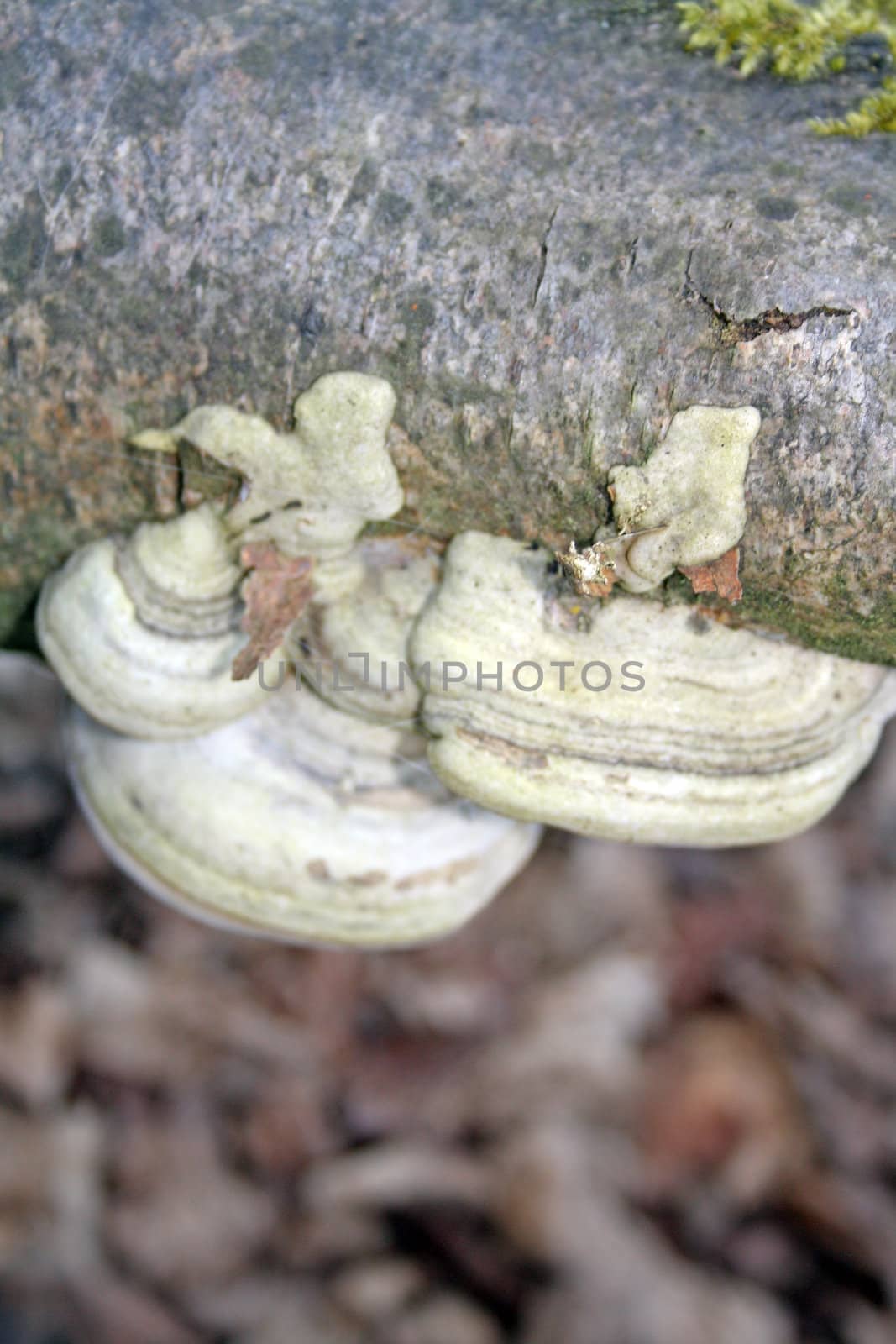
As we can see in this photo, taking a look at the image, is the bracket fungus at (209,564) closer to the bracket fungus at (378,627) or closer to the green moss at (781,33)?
the bracket fungus at (378,627)

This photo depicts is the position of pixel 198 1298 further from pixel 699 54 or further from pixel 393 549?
pixel 699 54

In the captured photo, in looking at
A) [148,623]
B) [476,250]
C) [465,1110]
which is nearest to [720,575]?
[476,250]

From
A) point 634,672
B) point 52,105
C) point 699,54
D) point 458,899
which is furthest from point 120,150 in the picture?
point 458,899

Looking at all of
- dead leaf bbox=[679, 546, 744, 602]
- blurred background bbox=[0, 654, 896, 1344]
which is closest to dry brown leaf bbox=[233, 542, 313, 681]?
dead leaf bbox=[679, 546, 744, 602]

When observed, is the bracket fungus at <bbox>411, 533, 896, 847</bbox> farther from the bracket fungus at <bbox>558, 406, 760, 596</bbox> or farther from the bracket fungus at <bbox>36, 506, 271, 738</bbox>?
the bracket fungus at <bbox>36, 506, 271, 738</bbox>

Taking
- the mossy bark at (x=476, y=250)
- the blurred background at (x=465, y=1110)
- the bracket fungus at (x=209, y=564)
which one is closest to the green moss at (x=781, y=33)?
the mossy bark at (x=476, y=250)
